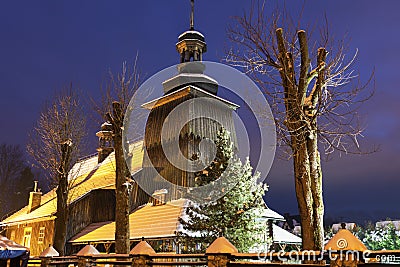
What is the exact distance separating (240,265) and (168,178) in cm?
1625

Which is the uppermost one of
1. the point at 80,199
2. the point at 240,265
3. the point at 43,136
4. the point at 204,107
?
the point at 204,107

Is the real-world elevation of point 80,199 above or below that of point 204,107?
below

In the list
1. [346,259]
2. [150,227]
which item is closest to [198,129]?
[150,227]

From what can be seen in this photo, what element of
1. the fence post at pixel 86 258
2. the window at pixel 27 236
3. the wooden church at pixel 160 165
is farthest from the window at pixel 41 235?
the fence post at pixel 86 258

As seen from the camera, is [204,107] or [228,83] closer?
[228,83]

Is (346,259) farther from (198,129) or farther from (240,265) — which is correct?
(198,129)

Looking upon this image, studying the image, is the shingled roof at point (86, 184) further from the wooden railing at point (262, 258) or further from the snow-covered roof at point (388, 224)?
the wooden railing at point (262, 258)

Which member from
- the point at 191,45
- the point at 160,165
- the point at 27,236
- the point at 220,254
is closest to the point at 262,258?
the point at 220,254

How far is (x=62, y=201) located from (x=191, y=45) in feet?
43.2

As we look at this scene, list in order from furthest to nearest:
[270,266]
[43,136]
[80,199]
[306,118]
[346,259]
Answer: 1. [80,199]
2. [43,136]
3. [306,118]
4. [270,266]
5. [346,259]

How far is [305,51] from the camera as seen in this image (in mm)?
9867

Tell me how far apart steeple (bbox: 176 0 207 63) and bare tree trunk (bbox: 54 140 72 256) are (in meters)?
10.9

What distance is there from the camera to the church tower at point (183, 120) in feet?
75.0

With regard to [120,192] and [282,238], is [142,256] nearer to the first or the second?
[120,192]
